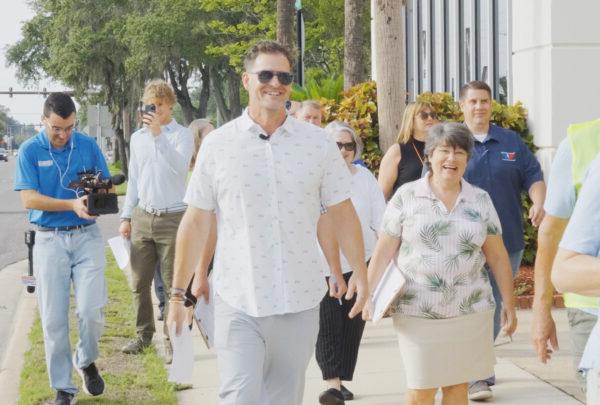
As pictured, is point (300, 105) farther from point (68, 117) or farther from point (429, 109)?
point (68, 117)

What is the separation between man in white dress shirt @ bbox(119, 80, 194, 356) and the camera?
884 centimetres

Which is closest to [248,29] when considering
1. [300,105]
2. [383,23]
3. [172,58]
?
[172,58]

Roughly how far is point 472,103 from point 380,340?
2821mm

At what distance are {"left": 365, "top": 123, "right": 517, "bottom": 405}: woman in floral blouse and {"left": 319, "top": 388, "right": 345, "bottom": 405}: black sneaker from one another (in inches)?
50.3

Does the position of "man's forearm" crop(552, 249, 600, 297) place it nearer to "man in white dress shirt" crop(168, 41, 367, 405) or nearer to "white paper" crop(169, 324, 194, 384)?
"man in white dress shirt" crop(168, 41, 367, 405)

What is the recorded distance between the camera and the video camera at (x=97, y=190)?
23.1 ft

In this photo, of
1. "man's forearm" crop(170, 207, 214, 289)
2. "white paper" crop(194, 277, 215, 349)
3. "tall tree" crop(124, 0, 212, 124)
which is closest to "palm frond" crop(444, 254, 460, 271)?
"white paper" crop(194, 277, 215, 349)

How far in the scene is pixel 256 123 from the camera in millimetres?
5000

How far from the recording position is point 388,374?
8289 millimetres

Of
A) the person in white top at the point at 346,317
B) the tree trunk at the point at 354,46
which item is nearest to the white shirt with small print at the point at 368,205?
the person in white top at the point at 346,317

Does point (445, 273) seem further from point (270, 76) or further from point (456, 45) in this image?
point (456, 45)

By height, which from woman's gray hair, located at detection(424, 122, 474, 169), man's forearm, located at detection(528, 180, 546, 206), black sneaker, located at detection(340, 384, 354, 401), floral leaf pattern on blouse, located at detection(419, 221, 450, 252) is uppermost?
woman's gray hair, located at detection(424, 122, 474, 169)

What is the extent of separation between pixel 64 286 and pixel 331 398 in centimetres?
175

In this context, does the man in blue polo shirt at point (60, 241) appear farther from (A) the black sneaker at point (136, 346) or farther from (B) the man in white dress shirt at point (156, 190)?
(A) the black sneaker at point (136, 346)
